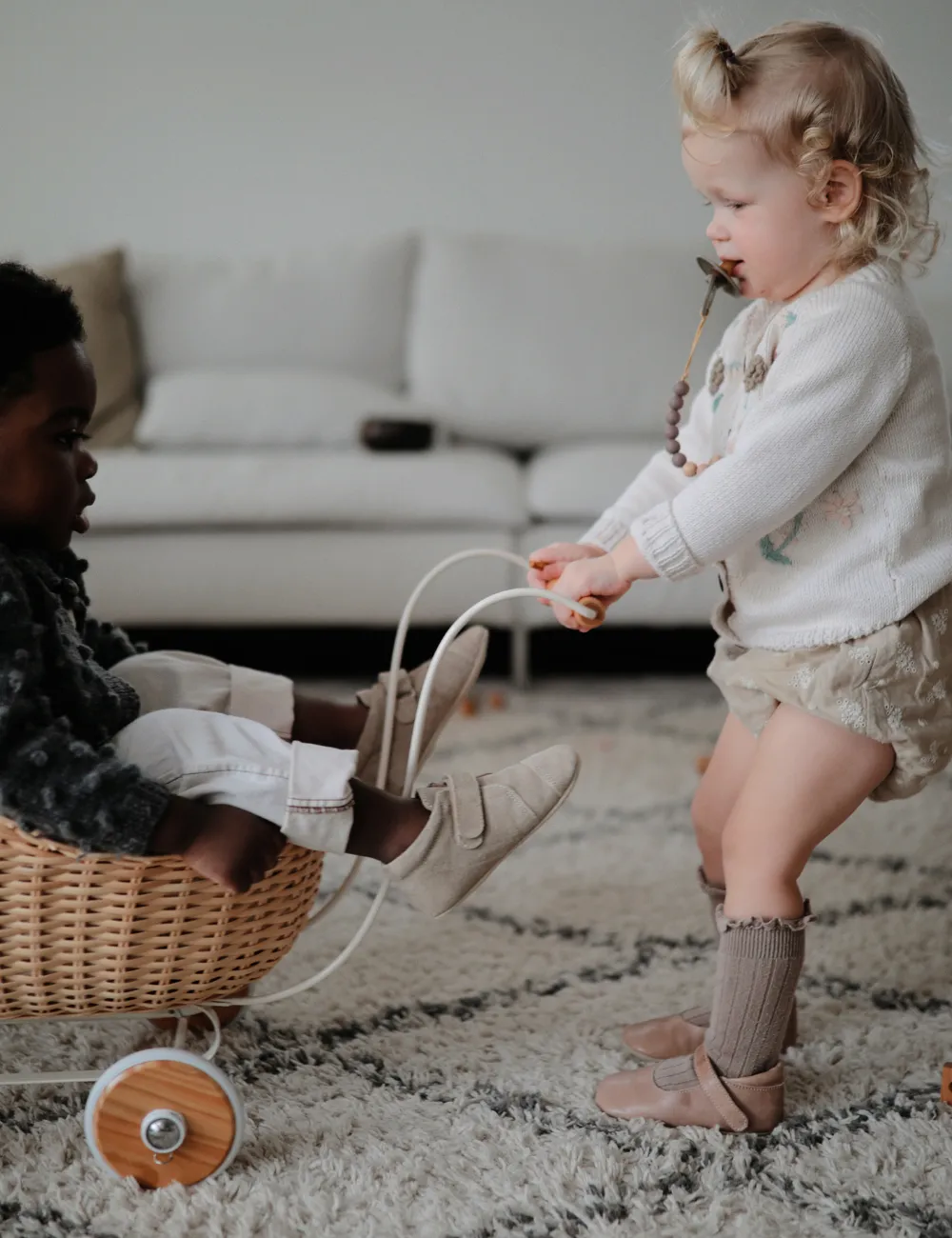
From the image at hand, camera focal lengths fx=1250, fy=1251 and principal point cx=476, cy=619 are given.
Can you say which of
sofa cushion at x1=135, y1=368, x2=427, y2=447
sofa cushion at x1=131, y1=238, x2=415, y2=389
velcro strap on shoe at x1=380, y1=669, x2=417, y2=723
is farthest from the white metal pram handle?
sofa cushion at x1=131, y1=238, x2=415, y2=389

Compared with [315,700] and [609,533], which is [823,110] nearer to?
[609,533]

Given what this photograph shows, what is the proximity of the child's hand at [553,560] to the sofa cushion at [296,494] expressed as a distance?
1.19m

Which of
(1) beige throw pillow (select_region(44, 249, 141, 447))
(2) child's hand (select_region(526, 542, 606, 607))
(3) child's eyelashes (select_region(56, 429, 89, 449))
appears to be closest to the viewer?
(3) child's eyelashes (select_region(56, 429, 89, 449))

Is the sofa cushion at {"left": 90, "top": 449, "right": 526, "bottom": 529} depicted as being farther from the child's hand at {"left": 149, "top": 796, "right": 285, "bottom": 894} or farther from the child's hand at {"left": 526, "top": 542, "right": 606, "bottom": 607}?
the child's hand at {"left": 149, "top": 796, "right": 285, "bottom": 894}

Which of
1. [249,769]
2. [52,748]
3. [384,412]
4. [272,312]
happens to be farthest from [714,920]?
[272,312]

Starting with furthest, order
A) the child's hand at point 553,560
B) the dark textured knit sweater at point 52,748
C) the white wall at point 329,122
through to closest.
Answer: the white wall at point 329,122 → the child's hand at point 553,560 → the dark textured knit sweater at point 52,748

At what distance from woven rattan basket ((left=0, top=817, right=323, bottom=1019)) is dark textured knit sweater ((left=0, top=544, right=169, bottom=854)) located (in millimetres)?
A: 32

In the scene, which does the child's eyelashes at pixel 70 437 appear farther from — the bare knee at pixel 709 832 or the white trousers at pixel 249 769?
the bare knee at pixel 709 832

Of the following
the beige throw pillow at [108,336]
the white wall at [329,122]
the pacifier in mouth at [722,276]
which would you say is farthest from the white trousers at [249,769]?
the white wall at [329,122]

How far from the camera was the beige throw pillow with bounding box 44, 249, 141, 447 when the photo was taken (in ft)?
9.05

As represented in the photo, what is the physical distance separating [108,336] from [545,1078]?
7.21ft

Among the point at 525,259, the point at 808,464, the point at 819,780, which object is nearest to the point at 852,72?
the point at 808,464

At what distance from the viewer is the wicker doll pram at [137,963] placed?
0.91m

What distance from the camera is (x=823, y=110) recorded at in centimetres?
97
